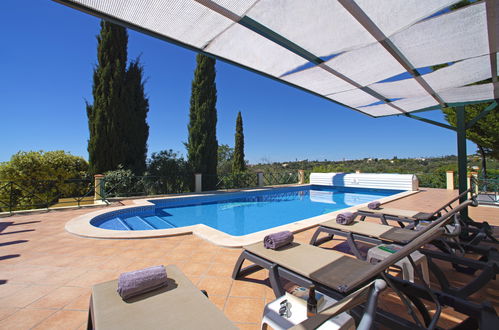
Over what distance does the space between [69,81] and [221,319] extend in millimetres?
21312

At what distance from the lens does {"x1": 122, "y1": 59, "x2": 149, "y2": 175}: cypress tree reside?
467 inches

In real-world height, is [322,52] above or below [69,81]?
below

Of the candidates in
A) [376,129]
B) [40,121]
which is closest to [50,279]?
[376,129]

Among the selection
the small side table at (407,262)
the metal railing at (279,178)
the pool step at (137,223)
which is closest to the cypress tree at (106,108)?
the pool step at (137,223)

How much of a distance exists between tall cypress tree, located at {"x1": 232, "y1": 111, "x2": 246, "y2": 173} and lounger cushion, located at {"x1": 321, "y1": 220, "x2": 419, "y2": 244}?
546 inches

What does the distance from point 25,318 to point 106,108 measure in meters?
11.7

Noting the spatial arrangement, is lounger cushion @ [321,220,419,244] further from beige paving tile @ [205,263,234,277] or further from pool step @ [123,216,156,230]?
pool step @ [123,216,156,230]

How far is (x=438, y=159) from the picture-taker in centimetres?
3128

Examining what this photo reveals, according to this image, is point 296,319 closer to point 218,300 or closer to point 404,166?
point 218,300

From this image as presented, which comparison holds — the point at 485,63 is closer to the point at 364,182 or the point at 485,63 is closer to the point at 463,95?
the point at 463,95

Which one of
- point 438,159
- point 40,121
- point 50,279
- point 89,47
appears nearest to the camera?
point 50,279

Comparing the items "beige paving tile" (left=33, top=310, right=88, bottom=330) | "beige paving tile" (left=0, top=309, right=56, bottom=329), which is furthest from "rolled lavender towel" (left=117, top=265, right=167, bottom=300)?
"beige paving tile" (left=0, top=309, right=56, bottom=329)

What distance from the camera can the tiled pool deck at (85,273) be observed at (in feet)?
6.73

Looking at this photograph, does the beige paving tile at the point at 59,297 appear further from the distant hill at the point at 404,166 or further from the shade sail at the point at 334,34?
the distant hill at the point at 404,166
